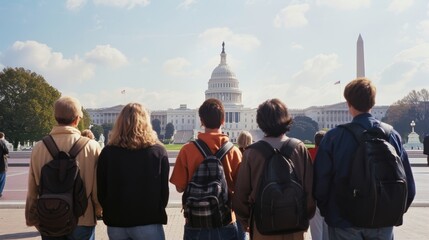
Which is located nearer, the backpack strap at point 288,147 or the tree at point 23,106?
the backpack strap at point 288,147

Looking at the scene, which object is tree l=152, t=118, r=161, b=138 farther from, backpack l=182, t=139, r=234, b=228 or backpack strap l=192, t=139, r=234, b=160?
backpack l=182, t=139, r=234, b=228

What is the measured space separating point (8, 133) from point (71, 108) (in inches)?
2133

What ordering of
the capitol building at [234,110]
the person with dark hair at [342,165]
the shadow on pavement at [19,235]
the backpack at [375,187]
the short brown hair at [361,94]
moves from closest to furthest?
the backpack at [375,187]
the person with dark hair at [342,165]
the short brown hair at [361,94]
the shadow on pavement at [19,235]
the capitol building at [234,110]

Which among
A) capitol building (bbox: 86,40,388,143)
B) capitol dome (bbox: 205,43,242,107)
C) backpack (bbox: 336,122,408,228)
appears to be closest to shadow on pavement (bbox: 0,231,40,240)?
backpack (bbox: 336,122,408,228)

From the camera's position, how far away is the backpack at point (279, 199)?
445 centimetres

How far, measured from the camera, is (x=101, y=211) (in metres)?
5.26

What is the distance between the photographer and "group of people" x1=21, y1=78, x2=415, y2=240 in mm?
4676

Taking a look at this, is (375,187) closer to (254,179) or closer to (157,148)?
(254,179)

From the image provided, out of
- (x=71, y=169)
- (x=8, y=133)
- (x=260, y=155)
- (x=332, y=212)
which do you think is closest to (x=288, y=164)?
(x=260, y=155)

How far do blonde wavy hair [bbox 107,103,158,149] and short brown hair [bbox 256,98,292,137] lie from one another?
1044mm

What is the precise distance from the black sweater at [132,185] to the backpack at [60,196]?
0.26 metres

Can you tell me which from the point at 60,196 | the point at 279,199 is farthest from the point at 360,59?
the point at 60,196

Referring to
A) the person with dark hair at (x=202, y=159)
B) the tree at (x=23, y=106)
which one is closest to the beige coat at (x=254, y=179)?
the person with dark hair at (x=202, y=159)

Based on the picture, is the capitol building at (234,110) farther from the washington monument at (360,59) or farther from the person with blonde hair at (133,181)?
the person with blonde hair at (133,181)
